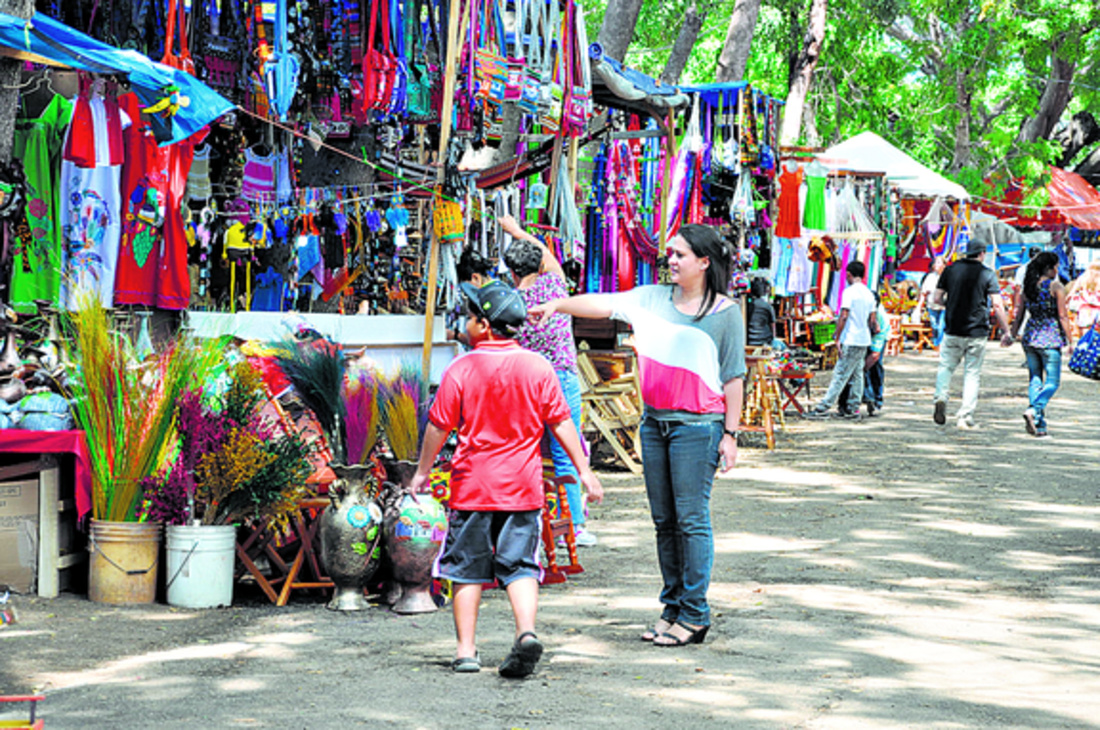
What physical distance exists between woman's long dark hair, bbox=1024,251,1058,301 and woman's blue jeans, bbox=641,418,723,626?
28.9ft

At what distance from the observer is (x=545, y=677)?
517cm

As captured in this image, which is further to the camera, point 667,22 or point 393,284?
point 667,22

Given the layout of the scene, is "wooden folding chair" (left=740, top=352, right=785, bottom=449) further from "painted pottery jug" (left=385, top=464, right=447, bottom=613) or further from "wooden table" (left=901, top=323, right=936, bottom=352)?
"wooden table" (left=901, top=323, right=936, bottom=352)

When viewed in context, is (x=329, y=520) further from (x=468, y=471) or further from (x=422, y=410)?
(x=468, y=471)

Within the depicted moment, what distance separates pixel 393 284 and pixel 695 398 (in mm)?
5119

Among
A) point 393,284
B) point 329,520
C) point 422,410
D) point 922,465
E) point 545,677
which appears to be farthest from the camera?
point 922,465

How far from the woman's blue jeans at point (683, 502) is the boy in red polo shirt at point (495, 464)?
0.55 meters

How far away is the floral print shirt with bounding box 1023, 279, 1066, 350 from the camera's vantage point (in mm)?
13320

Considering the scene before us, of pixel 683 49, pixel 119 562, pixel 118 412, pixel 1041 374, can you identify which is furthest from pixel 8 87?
pixel 683 49

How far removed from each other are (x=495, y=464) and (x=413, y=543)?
1.31m

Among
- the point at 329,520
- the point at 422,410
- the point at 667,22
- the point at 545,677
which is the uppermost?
the point at 667,22

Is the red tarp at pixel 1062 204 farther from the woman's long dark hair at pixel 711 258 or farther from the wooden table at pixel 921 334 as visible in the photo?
the woman's long dark hair at pixel 711 258

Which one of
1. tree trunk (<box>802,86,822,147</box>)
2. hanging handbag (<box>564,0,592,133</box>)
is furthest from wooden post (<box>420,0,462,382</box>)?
tree trunk (<box>802,86,822,147</box>)

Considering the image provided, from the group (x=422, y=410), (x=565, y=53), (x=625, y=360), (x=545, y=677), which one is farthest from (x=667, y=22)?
(x=545, y=677)
